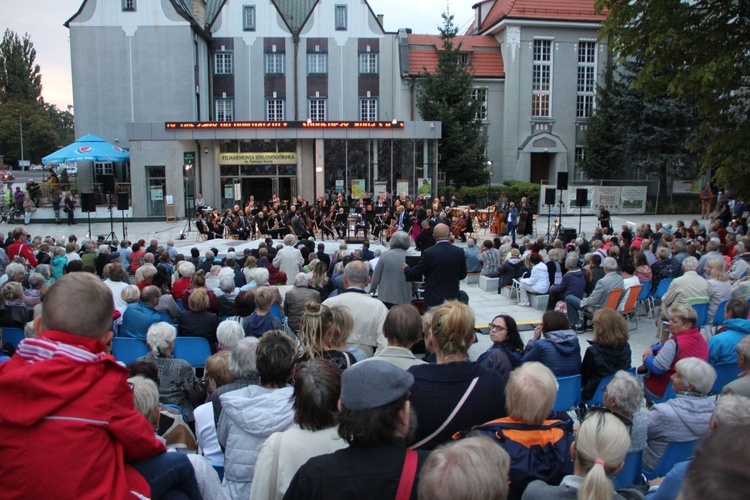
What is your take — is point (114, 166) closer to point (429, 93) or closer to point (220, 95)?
point (220, 95)

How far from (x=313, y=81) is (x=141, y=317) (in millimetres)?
32744

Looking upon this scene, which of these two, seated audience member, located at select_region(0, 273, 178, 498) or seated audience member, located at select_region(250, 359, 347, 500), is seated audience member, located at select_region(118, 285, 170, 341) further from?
seated audience member, located at select_region(0, 273, 178, 498)

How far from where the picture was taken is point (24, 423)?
1972 mm

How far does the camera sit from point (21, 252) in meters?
12.7

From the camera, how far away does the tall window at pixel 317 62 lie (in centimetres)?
3769

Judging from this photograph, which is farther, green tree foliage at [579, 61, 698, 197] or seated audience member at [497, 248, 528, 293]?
green tree foliage at [579, 61, 698, 197]

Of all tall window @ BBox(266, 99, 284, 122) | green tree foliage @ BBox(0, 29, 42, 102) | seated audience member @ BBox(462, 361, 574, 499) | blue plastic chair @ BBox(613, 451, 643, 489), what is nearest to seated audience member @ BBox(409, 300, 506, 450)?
seated audience member @ BBox(462, 361, 574, 499)

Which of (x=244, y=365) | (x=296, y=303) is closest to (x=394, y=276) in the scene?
(x=296, y=303)

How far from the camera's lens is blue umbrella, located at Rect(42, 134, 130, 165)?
92.2 ft

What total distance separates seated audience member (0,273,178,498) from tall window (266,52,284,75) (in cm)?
3763

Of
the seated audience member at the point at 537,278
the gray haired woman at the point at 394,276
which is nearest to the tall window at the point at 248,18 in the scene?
the seated audience member at the point at 537,278

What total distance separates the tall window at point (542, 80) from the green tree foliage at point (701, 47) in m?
21.7

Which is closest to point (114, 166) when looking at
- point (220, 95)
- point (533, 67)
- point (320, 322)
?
point (220, 95)

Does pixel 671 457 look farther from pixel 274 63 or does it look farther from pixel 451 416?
pixel 274 63
